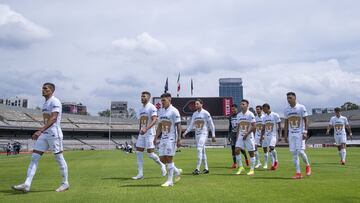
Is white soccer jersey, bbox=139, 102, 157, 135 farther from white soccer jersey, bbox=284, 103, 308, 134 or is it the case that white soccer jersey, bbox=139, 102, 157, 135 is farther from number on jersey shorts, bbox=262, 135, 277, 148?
number on jersey shorts, bbox=262, 135, 277, 148

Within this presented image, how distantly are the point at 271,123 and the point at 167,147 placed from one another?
7862 mm

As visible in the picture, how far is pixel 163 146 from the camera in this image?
36.8ft

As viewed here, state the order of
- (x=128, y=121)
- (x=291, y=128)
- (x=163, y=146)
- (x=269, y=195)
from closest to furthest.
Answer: (x=269, y=195)
(x=163, y=146)
(x=291, y=128)
(x=128, y=121)

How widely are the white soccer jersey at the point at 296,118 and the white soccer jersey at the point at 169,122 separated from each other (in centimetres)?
407

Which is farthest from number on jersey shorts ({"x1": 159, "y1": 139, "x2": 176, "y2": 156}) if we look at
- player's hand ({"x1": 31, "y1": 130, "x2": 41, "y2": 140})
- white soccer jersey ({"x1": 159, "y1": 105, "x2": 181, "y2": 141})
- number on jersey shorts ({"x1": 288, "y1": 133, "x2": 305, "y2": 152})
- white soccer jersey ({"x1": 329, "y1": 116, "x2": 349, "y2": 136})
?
white soccer jersey ({"x1": 329, "y1": 116, "x2": 349, "y2": 136})

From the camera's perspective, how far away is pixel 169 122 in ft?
37.5

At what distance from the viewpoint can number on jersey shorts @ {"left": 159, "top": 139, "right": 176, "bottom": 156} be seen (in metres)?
11.0

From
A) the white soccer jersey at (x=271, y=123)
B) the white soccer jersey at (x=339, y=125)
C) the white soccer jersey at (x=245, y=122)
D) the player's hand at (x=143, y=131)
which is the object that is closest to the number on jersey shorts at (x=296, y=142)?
the white soccer jersey at (x=245, y=122)

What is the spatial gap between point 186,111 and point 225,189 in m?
61.8

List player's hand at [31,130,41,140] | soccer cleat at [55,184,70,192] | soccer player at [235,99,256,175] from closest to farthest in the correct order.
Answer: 1. player's hand at [31,130,41,140]
2. soccer cleat at [55,184,70,192]
3. soccer player at [235,99,256,175]

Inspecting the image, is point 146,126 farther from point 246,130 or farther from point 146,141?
point 246,130

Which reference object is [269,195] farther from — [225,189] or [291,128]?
[291,128]

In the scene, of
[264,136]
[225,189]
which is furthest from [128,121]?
[225,189]

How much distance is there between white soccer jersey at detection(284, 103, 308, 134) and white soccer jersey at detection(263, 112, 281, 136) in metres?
4.52
